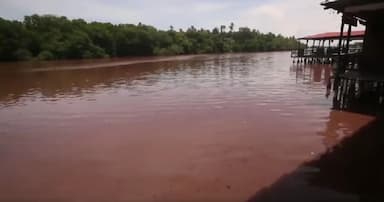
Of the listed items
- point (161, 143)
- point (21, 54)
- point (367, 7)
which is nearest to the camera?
point (161, 143)

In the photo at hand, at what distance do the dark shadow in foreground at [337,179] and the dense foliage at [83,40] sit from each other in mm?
51488

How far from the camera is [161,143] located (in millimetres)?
8586

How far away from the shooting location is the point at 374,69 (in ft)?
43.2

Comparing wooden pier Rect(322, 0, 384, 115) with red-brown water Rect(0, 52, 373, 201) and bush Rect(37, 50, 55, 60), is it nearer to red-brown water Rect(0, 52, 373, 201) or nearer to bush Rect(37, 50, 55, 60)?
red-brown water Rect(0, 52, 373, 201)

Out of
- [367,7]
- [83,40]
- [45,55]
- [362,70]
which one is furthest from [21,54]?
[367,7]

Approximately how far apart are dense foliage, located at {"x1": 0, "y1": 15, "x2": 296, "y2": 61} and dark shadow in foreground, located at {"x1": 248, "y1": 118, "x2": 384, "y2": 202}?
51.5m

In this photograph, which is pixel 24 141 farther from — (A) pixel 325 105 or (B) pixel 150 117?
(A) pixel 325 105

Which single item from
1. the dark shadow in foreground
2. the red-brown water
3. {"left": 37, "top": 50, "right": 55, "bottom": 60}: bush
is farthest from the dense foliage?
the dark shadow in foreground

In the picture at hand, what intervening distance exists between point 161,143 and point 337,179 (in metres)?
4.27

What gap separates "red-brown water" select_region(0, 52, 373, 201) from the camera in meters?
6.14

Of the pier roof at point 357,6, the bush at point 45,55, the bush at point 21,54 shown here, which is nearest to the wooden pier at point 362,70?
the pier roof at point 357,6

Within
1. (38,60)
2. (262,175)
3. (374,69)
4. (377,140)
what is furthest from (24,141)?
(38,60)

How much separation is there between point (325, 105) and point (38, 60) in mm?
48454

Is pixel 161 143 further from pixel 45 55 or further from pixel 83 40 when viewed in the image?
pixel 83 40
